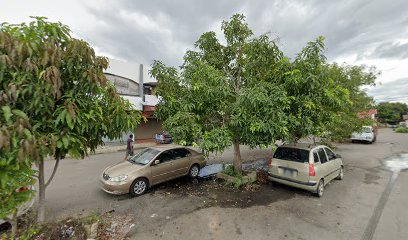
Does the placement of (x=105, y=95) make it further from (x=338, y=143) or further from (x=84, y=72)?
(x=338, y=143)

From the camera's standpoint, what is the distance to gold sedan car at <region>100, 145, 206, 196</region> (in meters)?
5.87

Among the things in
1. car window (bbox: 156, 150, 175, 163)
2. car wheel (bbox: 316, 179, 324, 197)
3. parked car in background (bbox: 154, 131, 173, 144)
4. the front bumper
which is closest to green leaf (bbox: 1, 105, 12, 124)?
the front bumper

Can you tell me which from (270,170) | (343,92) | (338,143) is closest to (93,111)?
(270,170)

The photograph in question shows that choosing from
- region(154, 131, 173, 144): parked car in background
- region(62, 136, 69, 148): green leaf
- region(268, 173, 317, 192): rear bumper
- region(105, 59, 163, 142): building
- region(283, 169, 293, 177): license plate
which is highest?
region(105, 59, 163, 142): building

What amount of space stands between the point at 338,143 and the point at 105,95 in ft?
68.7

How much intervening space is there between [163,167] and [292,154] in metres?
4.27

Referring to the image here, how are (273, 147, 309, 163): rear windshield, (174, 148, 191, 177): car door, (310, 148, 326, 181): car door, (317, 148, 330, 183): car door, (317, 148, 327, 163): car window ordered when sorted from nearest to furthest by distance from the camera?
1. (310, 148, 326, 181): car door
2. (273, 147, 309, 163): rear windshield
3. (317, 148, 330, 183): car door
4. (317, 148, 327, 163): car window
5. (174, 148, 191, 177): car door

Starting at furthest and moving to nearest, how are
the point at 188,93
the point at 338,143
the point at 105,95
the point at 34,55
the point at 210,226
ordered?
the point at 338,143, the point at 188,93, the point at 210,226, the point at 105,95, the point at 34,55

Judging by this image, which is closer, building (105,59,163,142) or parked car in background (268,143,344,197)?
parked car in background (268,143,344,197)

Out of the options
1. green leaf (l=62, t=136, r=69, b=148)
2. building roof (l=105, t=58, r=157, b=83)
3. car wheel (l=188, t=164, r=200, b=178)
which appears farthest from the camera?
building roof (l=105, t=58, r=157, b=83)

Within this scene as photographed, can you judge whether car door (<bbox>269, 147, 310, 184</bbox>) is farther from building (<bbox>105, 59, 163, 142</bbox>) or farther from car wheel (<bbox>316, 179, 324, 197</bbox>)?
building (<bbox>105, 59, 163, 142</bbox>)

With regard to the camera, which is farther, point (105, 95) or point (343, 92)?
point (343, 92)

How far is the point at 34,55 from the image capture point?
9.68 ft

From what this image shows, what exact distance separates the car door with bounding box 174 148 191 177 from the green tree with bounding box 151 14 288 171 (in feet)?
6.10
